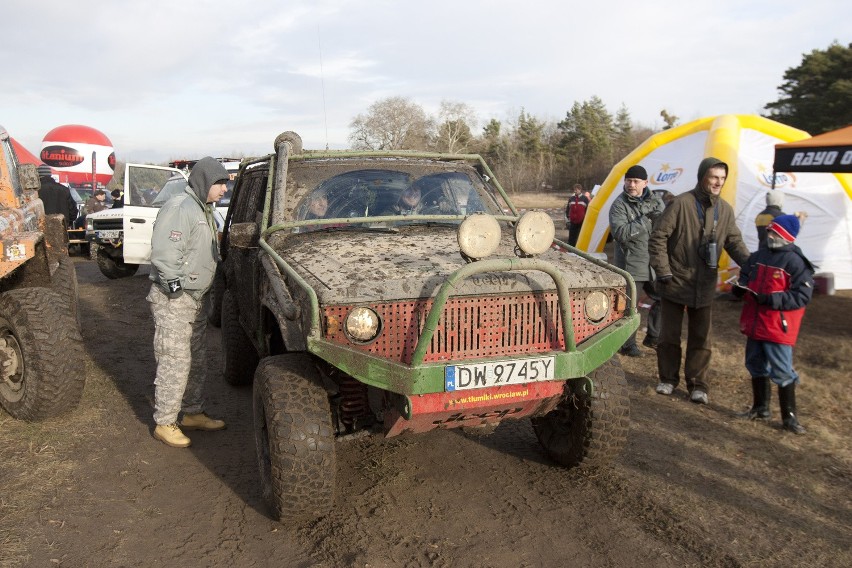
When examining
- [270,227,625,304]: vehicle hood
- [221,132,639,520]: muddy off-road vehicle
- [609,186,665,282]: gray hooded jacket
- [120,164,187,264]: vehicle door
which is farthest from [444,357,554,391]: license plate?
[120,164,187,264]: vehicle door

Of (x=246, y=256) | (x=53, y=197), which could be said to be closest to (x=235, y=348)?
(x=246, y=256)

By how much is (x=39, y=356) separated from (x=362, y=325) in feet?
9.47

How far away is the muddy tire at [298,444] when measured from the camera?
11.2 feet

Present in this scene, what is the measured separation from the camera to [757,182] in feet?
33.8

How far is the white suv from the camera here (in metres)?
11.3

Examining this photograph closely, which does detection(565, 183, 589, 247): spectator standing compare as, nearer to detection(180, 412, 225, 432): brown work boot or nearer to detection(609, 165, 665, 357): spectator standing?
detection(609, 165, 665, 357): spectator standing

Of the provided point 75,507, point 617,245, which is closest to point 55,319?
point 75,507

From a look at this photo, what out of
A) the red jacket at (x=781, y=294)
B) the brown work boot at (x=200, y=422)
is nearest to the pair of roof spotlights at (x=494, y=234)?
the red jacket at (x=781, y=294)

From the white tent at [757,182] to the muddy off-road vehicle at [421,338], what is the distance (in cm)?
712

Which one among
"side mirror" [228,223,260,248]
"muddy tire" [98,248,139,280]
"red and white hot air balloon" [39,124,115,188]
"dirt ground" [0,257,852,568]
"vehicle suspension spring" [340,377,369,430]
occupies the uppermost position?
"red and white hot air balloon" [39,124,115,188]

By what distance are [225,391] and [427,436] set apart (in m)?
2.20

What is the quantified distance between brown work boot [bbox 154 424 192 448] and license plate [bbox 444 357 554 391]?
2.46m

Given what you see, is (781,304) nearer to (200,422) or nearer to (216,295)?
(200,422)

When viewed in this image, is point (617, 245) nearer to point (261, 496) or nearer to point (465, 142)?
point (261, 496)
